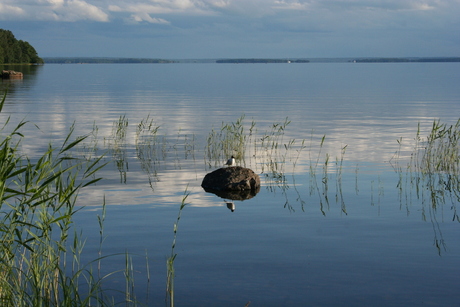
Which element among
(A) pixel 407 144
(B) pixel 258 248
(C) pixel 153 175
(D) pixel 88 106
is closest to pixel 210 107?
(D) pixel 88 106

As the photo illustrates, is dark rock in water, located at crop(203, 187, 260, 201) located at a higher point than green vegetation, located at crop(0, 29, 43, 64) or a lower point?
lower

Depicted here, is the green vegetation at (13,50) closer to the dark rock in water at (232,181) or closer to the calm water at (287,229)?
the calm water at (287,229)

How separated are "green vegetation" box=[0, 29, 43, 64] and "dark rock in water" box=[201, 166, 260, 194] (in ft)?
449

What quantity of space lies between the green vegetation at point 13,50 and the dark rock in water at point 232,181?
137 metres

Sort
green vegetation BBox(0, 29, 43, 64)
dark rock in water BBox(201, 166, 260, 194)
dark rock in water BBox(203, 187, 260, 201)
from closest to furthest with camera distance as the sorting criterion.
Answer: dark rock in water BBox(203, 187, 260, 201)
dark rock in water BBox(201, 166, 260, 194)
green vegetation BBox(0, 29, 43, 64)

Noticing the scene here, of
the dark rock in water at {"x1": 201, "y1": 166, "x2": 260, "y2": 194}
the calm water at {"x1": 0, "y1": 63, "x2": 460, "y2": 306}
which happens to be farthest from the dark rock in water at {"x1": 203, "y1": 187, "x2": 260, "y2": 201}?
the calm water at {"x1": 0, "y1": 63, "x2": 460, "y2": 306}

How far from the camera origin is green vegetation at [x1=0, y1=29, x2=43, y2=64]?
15200cm

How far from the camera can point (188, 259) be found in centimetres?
1064

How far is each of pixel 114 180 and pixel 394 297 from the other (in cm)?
1055

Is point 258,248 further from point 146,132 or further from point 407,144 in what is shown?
point 146,132

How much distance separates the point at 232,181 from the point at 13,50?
517ft

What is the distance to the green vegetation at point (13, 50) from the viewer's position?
5984 inches

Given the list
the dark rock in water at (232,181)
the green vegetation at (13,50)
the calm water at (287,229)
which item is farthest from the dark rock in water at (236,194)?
the green vegetation at (13,50)

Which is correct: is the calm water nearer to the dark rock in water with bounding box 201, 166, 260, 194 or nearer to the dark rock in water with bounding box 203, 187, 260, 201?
the dark rock in water with bounding box 203, 187, 260, 201
